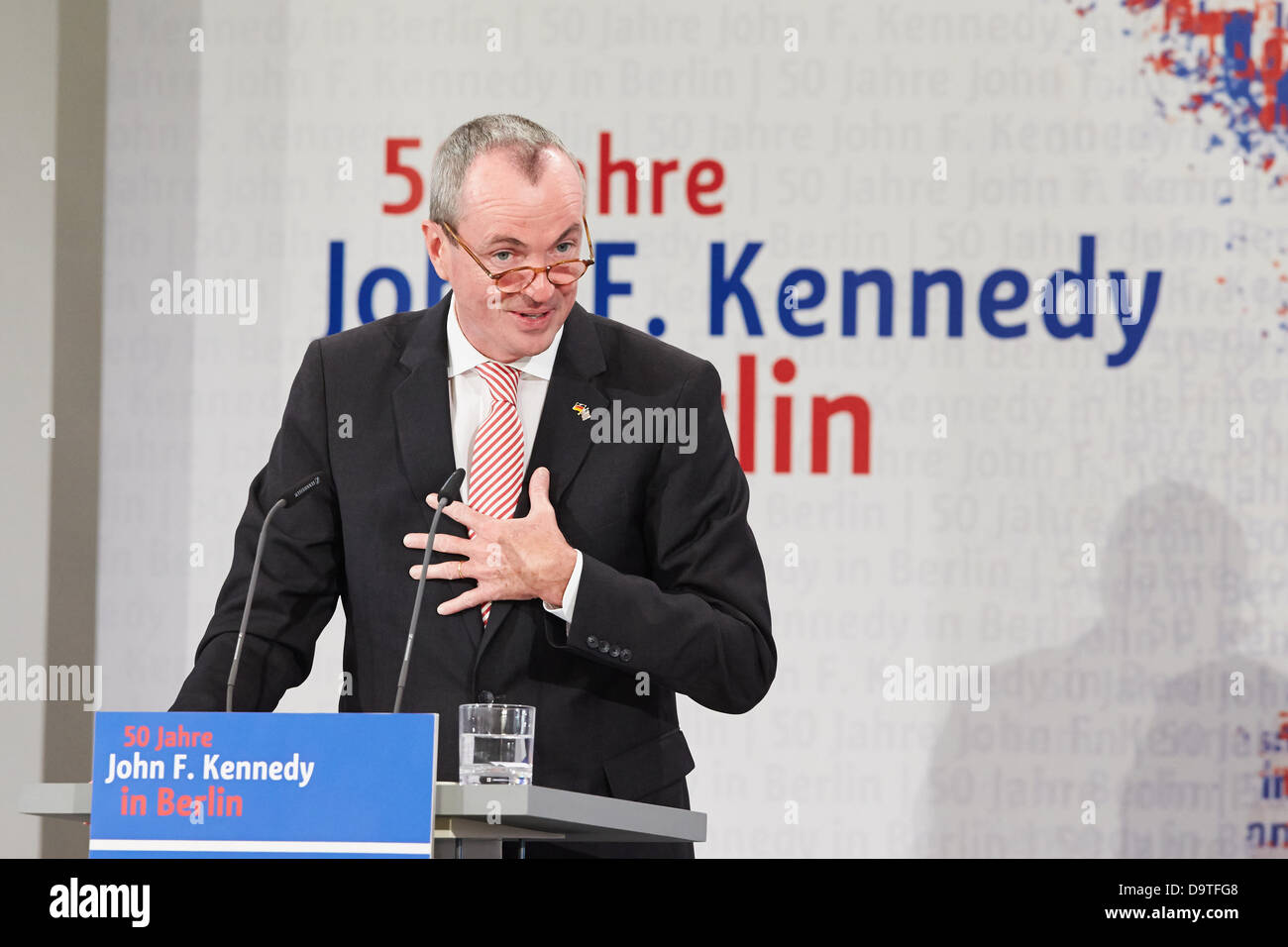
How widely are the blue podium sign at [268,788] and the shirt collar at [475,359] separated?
106cm

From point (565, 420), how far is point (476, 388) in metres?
0.19

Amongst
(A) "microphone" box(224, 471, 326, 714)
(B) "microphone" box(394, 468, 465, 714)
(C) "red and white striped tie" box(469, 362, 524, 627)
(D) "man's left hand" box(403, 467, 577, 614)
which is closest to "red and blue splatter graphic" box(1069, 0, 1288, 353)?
(C) "red and white striped tie" box(469, 362, 524, 627)

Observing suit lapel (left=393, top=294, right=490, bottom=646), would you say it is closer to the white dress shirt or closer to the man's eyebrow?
the white dress shirt

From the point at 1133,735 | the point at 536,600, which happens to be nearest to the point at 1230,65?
the point at 1133,735

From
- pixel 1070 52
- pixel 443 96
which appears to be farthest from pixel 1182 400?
pixel 443 96

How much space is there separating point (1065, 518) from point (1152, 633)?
39cm

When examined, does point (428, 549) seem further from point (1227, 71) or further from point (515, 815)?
point (1227, 71)

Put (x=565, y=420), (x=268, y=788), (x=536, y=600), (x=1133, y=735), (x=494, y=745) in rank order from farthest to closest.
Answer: (x=1133, y=735) → (x=565, y=420) → (x=536, y=600) → (x=494, y=745) → (x=268, y=788)

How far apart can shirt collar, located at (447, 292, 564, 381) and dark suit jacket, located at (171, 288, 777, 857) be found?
19 millimetres

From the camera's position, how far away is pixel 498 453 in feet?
9.13

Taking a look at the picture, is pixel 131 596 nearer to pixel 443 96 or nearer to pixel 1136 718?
pixel 443 96

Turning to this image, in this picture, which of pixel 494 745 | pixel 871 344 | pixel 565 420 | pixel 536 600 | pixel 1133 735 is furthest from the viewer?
pixel 871 344

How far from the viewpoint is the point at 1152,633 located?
4.42m

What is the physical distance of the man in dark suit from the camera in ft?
8.70
